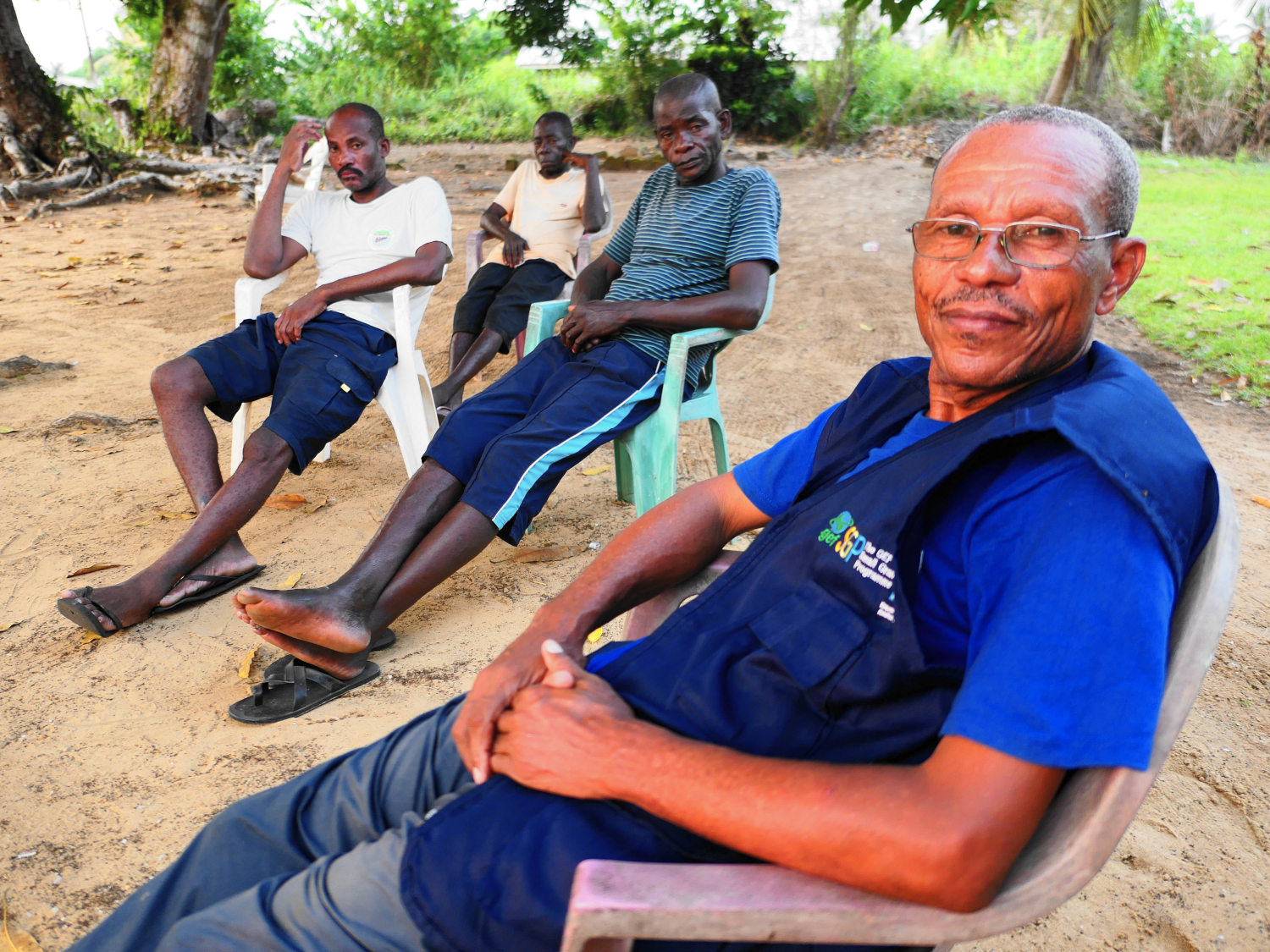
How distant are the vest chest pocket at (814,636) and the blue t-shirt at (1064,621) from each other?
0.16m

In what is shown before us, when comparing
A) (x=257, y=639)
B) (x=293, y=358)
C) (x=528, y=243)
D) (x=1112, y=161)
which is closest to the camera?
(x=1112, y=161)

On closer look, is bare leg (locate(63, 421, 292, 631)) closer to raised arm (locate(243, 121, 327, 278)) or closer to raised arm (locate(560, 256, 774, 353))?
raised arm (locate(243, 121, 327, 278))

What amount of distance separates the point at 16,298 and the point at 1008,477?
768 centimetres

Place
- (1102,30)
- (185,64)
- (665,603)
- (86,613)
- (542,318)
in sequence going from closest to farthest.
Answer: (665,603), (86,613), (542,318), (185,64), (1102,30)

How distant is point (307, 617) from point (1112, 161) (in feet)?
6.55

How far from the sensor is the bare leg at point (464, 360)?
4785 mm

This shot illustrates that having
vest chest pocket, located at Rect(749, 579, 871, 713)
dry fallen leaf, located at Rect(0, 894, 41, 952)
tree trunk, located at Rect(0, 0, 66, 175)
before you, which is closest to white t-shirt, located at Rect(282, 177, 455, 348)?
→ dry fallen leaf, located at Rect(0, 894, 41, 952)

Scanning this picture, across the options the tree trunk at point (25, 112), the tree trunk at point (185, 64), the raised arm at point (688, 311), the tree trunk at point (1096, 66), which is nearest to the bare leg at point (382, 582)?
the raised arm at point (688, 311)

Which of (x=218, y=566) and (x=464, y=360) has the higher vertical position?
(x=464, y=360)

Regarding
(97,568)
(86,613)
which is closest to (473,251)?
(97,568)

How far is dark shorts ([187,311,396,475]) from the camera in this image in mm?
3156

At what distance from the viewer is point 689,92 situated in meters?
3.28

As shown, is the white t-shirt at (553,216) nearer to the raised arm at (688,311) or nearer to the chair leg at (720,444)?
the chair leg at (720,444)

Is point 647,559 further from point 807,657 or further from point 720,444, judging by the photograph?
point 720,444
